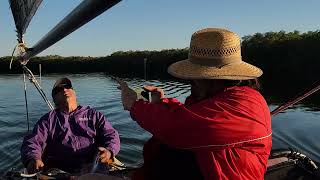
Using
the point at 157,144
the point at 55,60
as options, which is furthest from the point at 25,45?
the point at 55,60

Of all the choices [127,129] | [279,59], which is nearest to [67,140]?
[127,129]

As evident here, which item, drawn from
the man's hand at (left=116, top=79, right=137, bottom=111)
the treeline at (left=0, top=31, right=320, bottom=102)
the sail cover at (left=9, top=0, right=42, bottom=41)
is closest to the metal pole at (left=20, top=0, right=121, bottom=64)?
the man's hand at (left=116, top=79, right=137, bottom=111)

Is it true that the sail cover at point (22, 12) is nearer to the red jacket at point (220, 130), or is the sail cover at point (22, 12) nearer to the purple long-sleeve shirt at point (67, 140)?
the purple long-sleeve shirt at point (67, 140)

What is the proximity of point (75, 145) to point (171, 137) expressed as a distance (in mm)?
3423

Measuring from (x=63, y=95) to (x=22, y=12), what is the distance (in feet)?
4.41

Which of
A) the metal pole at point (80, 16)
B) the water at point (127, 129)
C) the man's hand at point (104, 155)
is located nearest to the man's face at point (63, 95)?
the man's hand at point (104, 155)

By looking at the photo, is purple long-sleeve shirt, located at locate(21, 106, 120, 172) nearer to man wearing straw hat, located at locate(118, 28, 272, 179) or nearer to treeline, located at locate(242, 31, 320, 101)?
man wearing straw hat, located at locate(118, 28, 272, 179)

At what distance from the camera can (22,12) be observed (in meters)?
4.65

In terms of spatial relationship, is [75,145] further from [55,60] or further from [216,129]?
[55,60]

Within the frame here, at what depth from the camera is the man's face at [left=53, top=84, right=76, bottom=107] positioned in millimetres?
5680

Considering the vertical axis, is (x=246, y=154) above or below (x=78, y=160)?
above

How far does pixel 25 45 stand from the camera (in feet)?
17.8

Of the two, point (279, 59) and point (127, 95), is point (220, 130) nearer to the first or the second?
point (127, 95)

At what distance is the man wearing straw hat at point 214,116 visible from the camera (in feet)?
7.86
